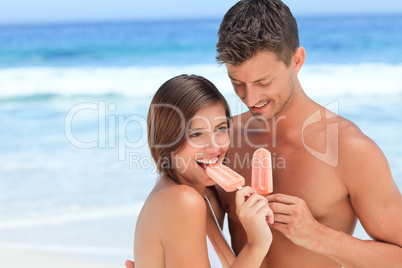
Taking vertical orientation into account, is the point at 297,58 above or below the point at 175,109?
above

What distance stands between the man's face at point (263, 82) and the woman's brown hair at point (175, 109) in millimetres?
181

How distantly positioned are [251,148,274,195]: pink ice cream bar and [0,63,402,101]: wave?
1123 centimetres

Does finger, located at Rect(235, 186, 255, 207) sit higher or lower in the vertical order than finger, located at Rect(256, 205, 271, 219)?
higher

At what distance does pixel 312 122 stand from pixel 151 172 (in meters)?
5.13

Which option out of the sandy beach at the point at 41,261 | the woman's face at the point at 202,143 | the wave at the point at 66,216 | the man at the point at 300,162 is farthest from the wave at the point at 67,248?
the woman's face at the point at 202,143

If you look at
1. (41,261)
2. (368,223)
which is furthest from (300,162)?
(41,261)

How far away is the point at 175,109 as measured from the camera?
2781mm

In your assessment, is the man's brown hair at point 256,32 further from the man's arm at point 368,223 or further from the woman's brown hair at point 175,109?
the man's arm at point 368,223

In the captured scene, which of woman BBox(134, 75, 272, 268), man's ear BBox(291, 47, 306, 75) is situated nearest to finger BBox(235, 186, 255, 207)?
woman BBox(134, 75, 272, 268)

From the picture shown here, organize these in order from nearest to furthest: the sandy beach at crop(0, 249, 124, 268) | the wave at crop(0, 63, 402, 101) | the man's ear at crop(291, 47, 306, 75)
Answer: the man's ear at crop(291, 47, 306, 75) < the sandy beach at crop(0, 249, 124, 268) < the wave at crop(0, 63, 402, 101)

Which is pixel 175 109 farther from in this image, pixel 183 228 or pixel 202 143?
pixel 183 228

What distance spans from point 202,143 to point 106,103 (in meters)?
11.5

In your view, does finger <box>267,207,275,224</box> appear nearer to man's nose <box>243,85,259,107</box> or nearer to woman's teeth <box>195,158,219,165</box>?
woman's teeth <box>195,158,219,165</box>

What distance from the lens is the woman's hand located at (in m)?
2.50
